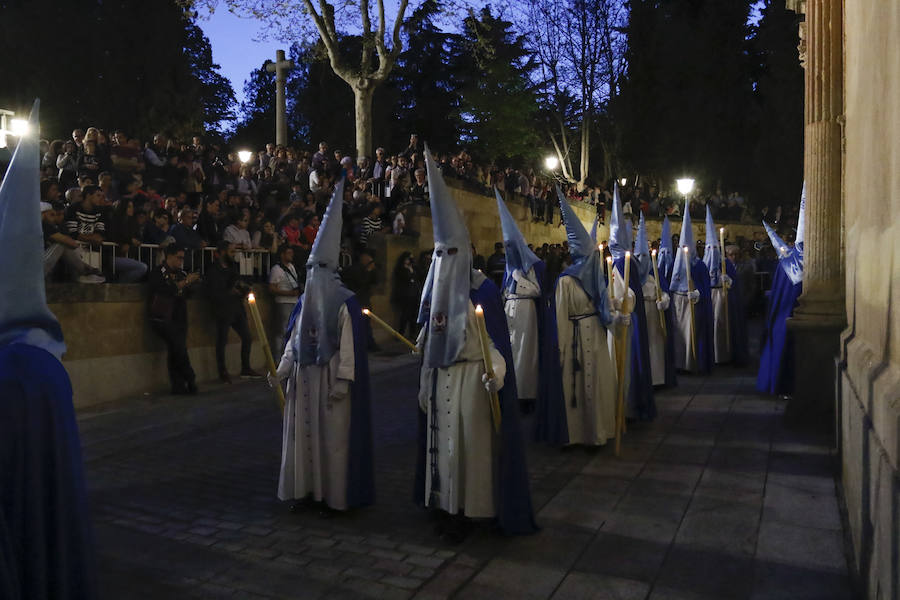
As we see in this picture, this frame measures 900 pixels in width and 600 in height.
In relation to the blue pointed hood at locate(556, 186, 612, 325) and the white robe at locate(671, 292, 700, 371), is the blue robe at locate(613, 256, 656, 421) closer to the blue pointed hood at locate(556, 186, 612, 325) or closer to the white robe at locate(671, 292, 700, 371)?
the blue pointed hood at locate(556, 186, 612, 325)

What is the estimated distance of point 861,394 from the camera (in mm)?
4160

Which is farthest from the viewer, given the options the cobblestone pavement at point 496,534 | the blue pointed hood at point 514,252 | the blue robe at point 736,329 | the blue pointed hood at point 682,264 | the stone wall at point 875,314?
the blue robe at point 736,329

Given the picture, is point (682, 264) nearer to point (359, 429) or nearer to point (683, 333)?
point (683, 333)

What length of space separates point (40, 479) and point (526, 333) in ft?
23.6

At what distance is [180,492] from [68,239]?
4.53 meters

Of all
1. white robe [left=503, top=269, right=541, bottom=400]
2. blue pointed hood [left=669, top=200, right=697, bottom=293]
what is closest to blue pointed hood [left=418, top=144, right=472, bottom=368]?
white robe [left=503, top=269, right=541, bottom=400]

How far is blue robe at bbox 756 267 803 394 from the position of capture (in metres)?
9.84

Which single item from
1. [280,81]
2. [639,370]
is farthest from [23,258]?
[280,81]

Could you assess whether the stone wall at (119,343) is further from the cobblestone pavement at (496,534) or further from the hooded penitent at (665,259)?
the hooded penitent at (665,259)

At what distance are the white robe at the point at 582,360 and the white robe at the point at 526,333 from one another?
1.90 metres

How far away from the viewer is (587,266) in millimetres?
7660

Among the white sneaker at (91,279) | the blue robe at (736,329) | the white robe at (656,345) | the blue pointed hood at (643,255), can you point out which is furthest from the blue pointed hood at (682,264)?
the white sneaker at (91,279)

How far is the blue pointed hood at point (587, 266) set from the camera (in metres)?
7.55

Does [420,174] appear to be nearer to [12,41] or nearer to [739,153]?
[12,41]
